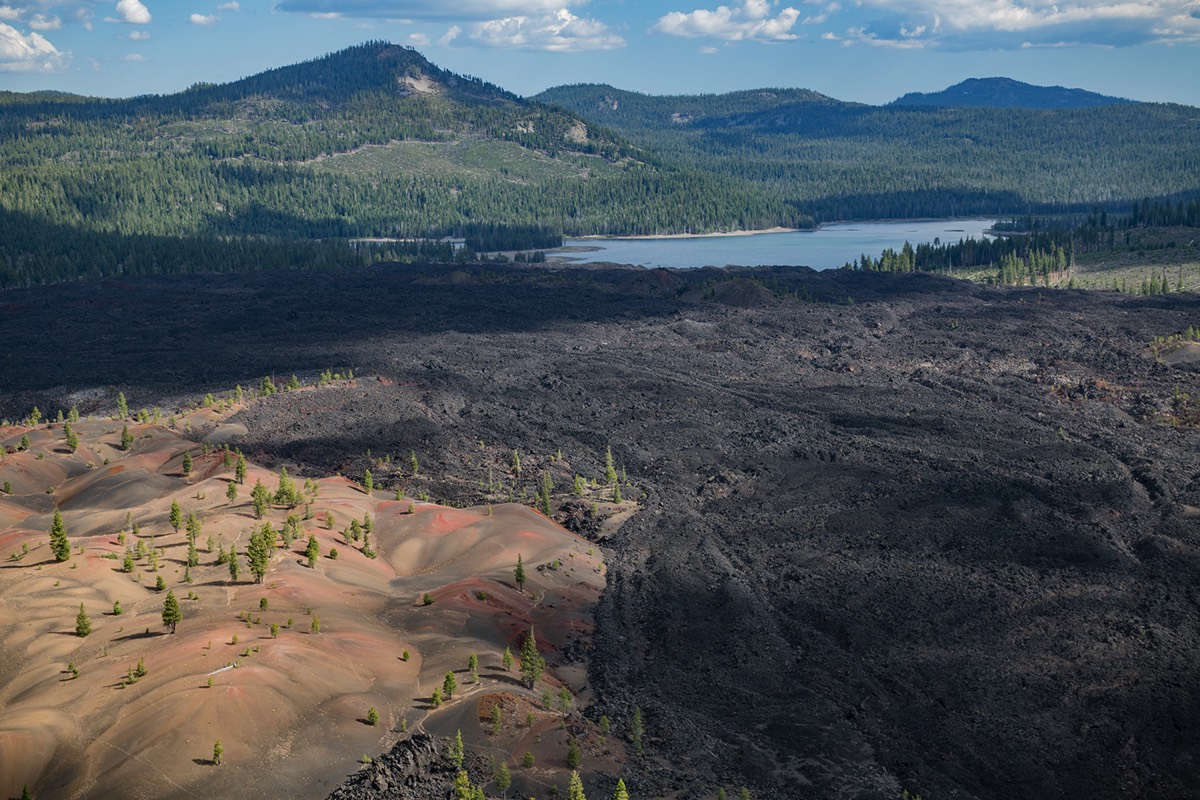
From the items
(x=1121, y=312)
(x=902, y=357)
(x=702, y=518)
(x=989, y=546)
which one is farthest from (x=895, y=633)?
(x=1121, y=312)

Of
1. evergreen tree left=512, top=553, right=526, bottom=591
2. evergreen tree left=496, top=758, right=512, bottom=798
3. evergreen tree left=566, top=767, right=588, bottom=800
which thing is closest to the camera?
evergreen tree left=566, top=767, right=588, bottom=800

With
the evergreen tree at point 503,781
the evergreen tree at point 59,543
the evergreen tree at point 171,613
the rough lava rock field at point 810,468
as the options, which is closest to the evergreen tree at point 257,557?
the evergreen tree at point 171,613

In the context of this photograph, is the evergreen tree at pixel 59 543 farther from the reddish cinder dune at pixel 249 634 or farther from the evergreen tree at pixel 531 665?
the evergreen tree at pixel 531 665

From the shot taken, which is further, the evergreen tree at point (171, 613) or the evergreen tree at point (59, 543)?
the evergreen tree at point (59, 543)

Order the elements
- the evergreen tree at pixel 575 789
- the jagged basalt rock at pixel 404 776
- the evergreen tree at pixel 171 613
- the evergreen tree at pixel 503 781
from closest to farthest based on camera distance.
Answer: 1. the evergreen tree at pixel 575 789
2. the jagged basalt rock at pixel 404 776
3. the evergreen tree at pixel 503 781
4. the evergreen tree at pixel 171 613

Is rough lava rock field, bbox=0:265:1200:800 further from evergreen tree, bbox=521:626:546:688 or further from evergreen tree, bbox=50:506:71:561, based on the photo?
evergreen tree, bbox=50:506:71:561

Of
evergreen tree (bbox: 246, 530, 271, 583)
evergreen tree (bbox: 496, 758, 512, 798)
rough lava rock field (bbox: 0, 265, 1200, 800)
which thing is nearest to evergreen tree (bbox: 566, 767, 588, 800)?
evergreen tree (bbox: 496, 758, 512, 798)
